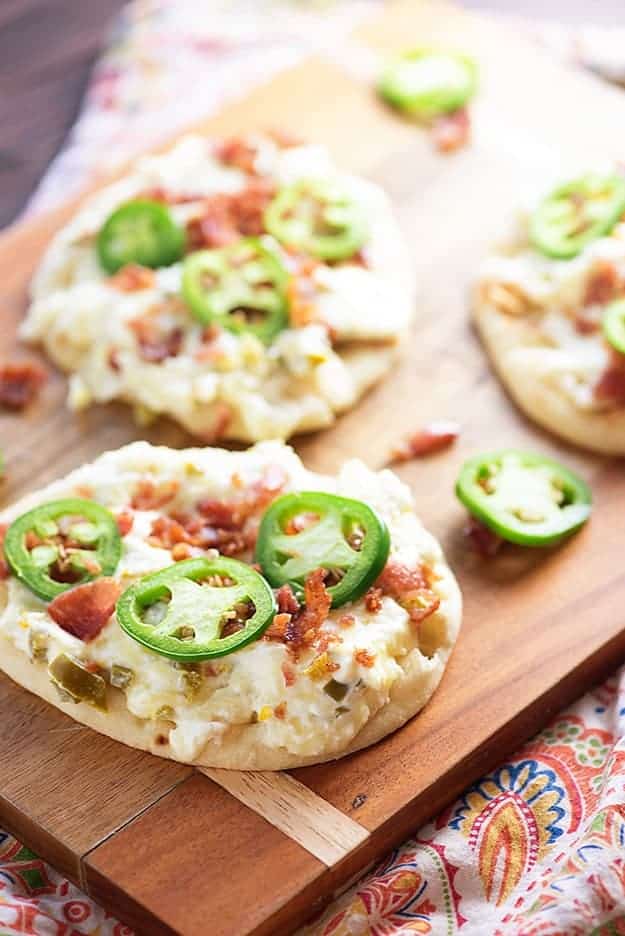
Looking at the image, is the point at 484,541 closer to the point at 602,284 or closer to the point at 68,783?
the point at 602,284

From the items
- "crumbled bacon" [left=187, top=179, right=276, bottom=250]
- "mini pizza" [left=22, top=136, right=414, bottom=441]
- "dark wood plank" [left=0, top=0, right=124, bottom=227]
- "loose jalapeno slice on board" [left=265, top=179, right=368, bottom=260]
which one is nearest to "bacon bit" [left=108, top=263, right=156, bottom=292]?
"mini pizza" [left=22, top=136, right=414, bottom=441]

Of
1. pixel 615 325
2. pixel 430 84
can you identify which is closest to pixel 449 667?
pixel 615 325

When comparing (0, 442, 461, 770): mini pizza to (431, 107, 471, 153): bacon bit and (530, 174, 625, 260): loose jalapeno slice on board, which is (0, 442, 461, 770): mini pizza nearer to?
(530, 174, 625, 260): loose jalapeno slice on board

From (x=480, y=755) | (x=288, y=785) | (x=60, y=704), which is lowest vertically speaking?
(x=480, y=755)

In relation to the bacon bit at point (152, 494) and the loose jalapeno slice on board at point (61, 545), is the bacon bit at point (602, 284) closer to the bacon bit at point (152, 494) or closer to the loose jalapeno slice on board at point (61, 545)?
the bacon bit at point (152, 494)

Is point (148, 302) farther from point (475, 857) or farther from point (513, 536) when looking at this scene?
point (475, 857)

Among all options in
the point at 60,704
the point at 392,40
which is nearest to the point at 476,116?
the point at 392,40

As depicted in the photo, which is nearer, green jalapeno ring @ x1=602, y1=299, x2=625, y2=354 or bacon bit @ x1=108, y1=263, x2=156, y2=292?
green jalapeno ring @ x1=602, y1=299, x2=625, y2=354
